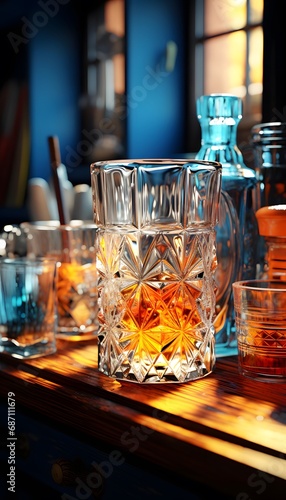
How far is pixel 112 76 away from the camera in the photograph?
3.09 metres

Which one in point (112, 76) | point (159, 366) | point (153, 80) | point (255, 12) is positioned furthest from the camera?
point (112, 76)

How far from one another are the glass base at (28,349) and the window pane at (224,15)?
1.79 meters

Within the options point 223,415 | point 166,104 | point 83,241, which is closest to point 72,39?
point 166,104

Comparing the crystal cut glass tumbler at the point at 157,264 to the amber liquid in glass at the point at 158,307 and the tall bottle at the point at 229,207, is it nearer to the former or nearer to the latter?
the amber liquid in glass at the point at 158,307

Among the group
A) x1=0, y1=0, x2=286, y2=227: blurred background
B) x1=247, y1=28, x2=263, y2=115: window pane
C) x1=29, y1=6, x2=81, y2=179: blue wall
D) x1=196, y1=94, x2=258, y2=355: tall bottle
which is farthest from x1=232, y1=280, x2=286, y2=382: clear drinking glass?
x1=29, y1=6, x2=81, y2=179: blue wall

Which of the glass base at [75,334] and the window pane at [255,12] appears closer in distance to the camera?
the glass base at [75,334]

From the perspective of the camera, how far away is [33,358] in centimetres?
88

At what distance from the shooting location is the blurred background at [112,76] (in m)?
2.51

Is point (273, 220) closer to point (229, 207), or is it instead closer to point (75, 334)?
point (229, 207)

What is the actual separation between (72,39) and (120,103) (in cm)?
55

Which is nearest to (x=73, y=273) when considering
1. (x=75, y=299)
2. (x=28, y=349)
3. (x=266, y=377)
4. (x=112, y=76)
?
(x=75, y=299)

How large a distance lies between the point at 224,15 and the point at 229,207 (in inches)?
71.2

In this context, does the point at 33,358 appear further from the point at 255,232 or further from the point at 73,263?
the point at 255,232

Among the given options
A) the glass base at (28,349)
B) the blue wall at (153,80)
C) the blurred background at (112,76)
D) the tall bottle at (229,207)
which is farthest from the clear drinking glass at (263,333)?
the blue wall at (153,80)
